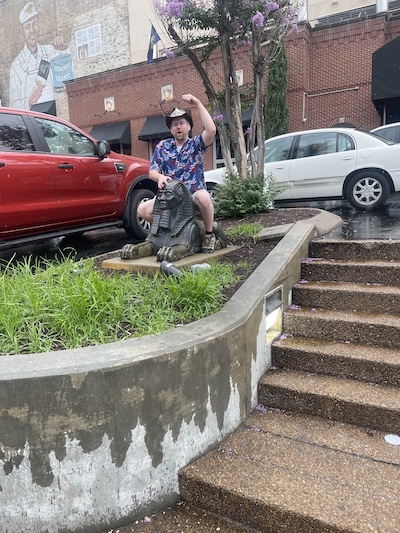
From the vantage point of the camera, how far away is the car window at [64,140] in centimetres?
495

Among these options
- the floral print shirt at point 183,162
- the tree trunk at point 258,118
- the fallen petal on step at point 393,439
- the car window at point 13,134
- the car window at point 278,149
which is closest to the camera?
the fallen petal on step at point 393,439

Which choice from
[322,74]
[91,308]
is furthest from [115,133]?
[91,308]

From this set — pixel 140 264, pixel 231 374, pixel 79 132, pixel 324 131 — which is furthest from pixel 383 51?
pixel 231 374

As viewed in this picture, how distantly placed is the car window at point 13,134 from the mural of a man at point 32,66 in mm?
20287

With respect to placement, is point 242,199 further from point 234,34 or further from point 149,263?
point 149,263

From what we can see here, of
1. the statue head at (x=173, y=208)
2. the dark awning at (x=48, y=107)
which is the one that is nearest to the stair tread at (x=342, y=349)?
the statue head at (x=173, y=208)

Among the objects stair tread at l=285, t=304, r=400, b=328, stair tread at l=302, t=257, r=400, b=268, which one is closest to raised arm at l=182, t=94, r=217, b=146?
stair tread at l=302, t=257, r=400, b=268

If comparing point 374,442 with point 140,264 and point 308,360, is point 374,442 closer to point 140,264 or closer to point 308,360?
point 308,360

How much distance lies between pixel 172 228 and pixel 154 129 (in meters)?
13.8

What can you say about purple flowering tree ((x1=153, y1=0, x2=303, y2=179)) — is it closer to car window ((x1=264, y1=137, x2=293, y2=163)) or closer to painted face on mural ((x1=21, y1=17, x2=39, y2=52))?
car window ((x1=264, y1=137, x2=293, y2=163))

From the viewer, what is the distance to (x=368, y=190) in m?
6.98

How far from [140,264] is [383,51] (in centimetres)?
1217

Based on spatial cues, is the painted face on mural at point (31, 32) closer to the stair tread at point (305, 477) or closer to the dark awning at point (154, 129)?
the dark awning at point (154, 129)

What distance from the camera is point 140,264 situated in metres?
3.49
